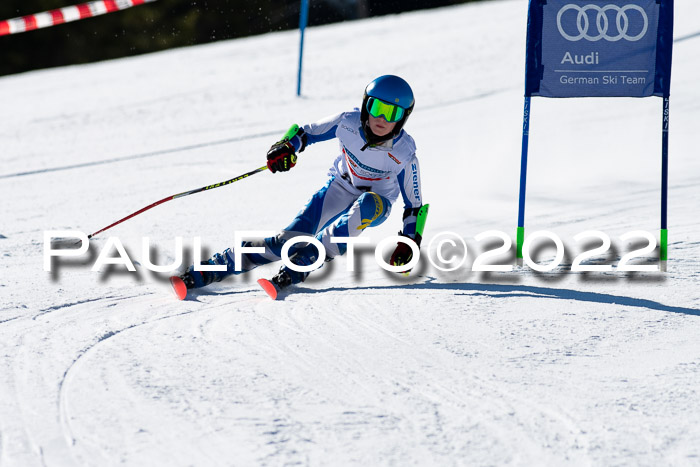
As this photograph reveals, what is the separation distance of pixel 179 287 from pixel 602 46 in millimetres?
2844

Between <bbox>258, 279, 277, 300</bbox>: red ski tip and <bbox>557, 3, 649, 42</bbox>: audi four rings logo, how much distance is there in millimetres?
2287

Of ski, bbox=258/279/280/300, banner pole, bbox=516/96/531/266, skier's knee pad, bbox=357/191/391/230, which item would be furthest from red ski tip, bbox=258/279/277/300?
banner pole, bbox=516/96/531/266

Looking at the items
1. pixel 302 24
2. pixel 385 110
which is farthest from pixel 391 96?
pixel 302 24

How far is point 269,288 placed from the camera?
16.2 feet

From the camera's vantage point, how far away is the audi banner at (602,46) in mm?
5297

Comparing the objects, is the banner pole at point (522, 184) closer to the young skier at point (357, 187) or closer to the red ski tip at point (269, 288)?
the young skier at point (357, 187)

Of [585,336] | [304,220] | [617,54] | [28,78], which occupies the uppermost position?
[28,78]

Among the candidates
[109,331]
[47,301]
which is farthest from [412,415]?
[47,301]

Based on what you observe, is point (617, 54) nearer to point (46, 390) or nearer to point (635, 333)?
point (635, 333)

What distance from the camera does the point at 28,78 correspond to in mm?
15734

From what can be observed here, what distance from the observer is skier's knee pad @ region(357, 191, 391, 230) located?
5094mm

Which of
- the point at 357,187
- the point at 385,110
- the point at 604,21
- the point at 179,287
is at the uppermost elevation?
the point at 604,21

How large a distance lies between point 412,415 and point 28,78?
46.3 ft

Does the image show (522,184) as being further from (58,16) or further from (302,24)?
(58,16)
